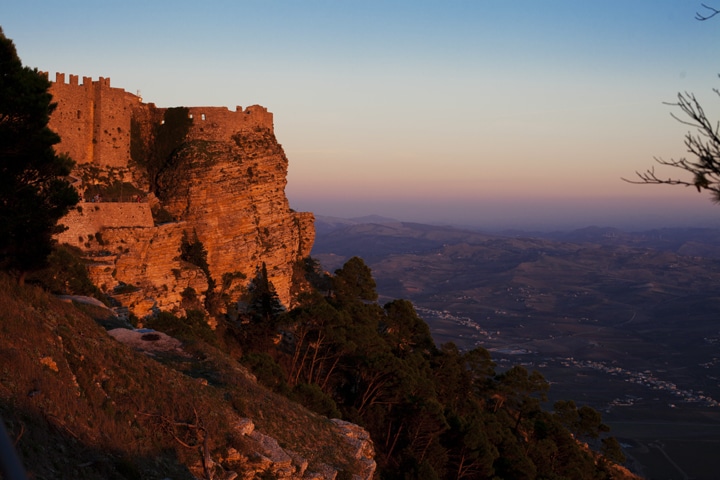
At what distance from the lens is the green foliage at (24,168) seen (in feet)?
49.6

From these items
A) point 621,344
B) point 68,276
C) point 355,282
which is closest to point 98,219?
point 68,276

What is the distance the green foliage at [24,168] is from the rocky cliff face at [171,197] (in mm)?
9392

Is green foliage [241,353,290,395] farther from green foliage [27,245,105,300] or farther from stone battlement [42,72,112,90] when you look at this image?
stone battlement [42,72,112,90]

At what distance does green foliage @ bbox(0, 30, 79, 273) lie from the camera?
596 inches

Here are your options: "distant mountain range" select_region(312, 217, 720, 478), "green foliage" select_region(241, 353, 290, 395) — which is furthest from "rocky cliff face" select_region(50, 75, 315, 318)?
"distant mountain range" select_region(312, 217, 720, 478)

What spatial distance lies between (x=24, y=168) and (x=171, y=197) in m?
16.0

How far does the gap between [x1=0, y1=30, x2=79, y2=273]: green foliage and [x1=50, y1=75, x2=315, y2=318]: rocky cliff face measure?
30.8ft

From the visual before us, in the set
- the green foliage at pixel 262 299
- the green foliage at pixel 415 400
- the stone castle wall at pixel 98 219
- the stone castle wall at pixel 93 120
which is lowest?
the green foliage at pixel 415 400

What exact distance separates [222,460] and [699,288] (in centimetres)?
21338

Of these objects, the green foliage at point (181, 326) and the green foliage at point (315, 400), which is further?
the green foliage at point (181, 326)

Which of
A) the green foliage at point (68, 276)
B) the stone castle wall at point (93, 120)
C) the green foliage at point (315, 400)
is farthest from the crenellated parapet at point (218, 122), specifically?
the green foliage at point (315, 400)

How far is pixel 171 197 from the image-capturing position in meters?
31.7

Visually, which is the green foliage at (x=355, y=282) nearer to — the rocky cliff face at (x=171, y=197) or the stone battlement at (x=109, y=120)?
the rocky cliff face at (x=171, y=197)

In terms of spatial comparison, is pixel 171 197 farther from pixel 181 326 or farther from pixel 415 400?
pixel 415 400
